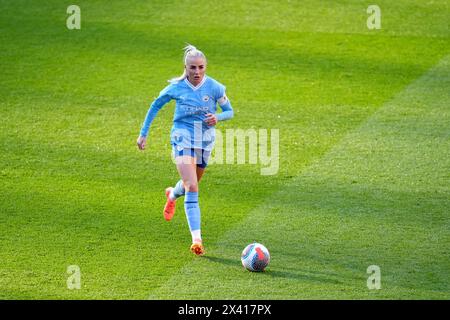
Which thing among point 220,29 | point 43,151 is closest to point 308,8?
point 220,29

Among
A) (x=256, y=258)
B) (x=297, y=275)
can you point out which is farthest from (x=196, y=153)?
(x=297, y=275)

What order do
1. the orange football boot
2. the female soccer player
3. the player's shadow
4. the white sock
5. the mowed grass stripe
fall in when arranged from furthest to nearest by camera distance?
the orange football boot, the female soccer player, the white sock, the player's shadow, the mowed grass stripe

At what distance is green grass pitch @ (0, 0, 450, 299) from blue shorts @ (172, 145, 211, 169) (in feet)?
2.25

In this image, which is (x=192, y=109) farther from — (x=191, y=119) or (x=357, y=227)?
(x=357, y=227)

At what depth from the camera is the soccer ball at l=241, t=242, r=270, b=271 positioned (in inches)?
320

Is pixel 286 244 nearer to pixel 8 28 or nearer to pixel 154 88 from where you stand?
pixel 154 88

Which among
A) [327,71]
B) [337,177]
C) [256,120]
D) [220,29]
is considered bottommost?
[337,177]

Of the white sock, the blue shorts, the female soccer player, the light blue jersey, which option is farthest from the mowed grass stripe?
the light blue jersey

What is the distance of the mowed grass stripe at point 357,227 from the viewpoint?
7902 millimetres

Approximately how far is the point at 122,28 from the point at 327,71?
10.5ft

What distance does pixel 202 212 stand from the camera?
31.3ft

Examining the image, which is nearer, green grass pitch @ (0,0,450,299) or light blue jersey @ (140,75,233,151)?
green grass pitch @ (0,0,450,299)

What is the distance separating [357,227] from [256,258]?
145 centimetres

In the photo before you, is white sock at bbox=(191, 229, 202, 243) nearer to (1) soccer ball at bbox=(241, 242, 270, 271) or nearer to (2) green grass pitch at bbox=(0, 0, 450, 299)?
(2) green grass pitch at bbox=(0, 0, 450, 299)
